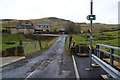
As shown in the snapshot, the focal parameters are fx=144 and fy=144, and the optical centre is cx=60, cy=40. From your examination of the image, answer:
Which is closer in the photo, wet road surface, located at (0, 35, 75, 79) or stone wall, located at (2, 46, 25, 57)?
wet road surface, located at (0, 35, 75, 79)

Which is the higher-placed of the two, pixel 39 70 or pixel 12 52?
pixel 12 52

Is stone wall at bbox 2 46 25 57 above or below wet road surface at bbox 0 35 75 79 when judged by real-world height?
above

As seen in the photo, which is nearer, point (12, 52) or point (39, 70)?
point (39, 70)

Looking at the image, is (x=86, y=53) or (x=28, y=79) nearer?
(x=28, y=79)

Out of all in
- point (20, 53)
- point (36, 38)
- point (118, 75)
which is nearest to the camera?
point (118, 75)

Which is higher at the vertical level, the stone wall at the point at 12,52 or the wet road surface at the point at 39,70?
the stone wall at the point at 12,52

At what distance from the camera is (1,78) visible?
269 inches

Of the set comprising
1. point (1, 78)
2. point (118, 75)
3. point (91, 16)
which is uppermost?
point (91, 16)

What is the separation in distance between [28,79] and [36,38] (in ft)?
164

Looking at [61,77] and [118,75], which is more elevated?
[118,75]

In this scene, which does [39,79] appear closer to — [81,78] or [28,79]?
[28,79]

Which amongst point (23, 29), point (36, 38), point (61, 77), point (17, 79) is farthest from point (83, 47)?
point (23, 29)

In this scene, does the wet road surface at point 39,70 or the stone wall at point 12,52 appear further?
the stone wall at point 12,52

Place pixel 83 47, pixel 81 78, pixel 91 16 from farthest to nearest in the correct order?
1. pixel 83 47
2. pixel 91 16
3. pixel 81 78
